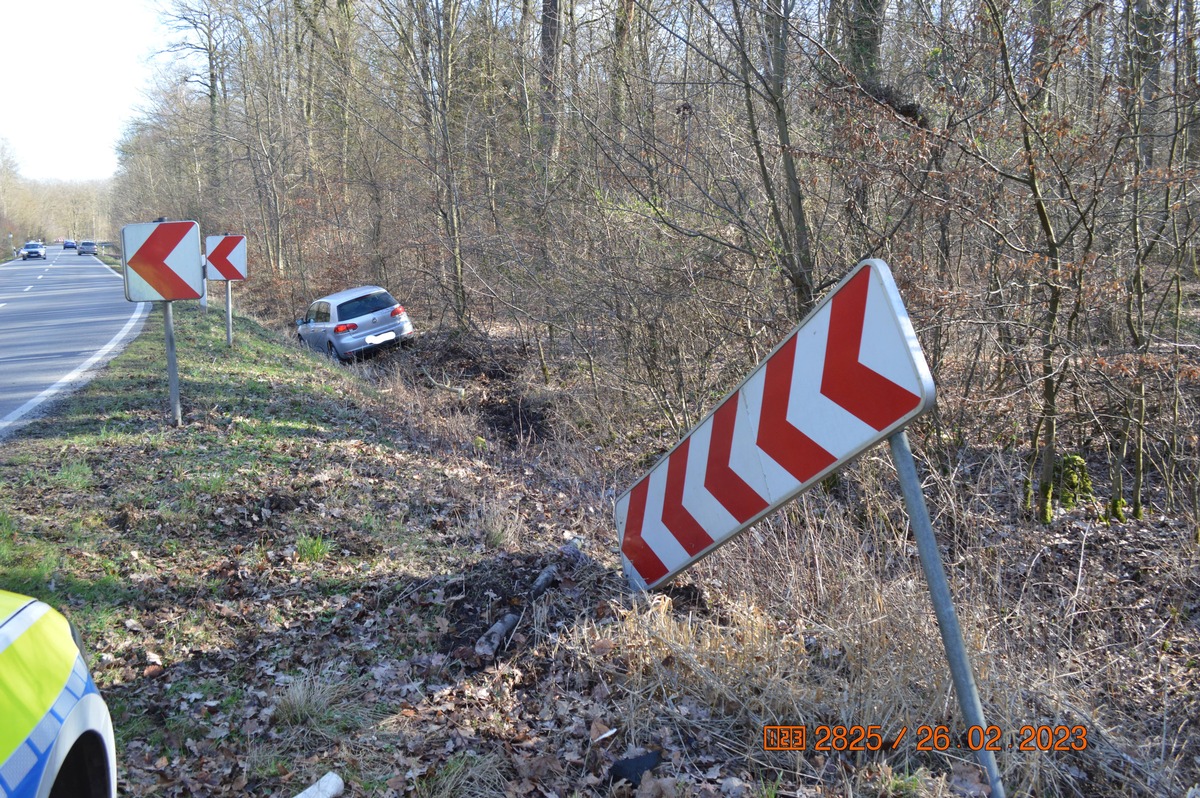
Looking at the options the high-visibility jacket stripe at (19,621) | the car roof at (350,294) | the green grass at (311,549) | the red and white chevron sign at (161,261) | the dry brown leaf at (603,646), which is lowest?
the dry brown leaf at (603,646)

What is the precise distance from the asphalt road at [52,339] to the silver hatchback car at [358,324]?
144 inches

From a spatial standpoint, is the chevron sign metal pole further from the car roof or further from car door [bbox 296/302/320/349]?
car door [bbox 296/302/320/349]

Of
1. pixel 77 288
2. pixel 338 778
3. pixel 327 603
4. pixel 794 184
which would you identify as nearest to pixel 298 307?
pixel 77 288

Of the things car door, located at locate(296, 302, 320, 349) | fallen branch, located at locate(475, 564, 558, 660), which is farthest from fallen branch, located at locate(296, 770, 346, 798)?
car door, located at locate(296, 302, 320, 349)

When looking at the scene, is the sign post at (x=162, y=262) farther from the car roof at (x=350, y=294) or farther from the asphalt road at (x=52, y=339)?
the car roof at (x=350, y=294)

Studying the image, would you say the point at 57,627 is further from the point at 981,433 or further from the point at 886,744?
the point at 981,433

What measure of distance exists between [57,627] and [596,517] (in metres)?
4.29

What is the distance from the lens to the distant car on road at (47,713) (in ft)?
6.28

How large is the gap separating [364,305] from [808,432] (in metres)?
15.8

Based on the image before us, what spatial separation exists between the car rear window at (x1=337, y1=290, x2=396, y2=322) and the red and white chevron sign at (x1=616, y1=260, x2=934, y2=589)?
14.3m

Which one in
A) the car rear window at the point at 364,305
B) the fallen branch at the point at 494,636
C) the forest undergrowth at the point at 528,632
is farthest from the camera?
the car rear window at the point at 364,305

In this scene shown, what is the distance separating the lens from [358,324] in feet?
55.4

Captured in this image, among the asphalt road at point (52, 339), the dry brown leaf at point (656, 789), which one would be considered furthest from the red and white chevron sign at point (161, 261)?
the dry brown leaf at point (656, 789)

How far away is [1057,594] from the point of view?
5.20 m
